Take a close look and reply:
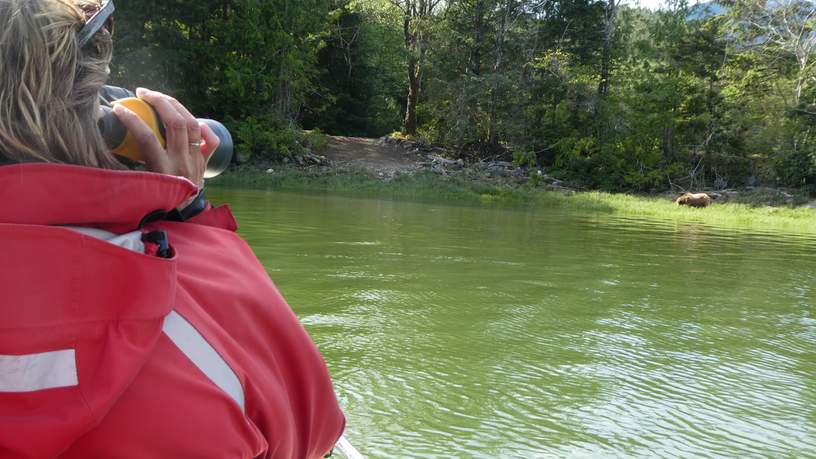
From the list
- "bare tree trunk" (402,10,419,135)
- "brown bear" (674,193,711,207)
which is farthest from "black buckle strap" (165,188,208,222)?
"bare tree trunk" (402,10,419,135)

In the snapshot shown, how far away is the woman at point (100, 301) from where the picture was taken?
2.61ft

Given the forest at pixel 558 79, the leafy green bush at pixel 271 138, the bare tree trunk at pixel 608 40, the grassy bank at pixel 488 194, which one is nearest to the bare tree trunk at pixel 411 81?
the forest at pixel 558 79

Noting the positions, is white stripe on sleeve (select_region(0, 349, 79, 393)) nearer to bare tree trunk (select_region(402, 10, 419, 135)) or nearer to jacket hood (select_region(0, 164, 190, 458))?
jacket hood (select_region(0, 164, 190, 458))

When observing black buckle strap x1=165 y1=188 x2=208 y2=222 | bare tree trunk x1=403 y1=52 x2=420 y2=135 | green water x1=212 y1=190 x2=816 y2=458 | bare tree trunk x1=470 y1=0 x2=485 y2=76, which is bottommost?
green water x1=212 y1=190 x2=816 y2=458

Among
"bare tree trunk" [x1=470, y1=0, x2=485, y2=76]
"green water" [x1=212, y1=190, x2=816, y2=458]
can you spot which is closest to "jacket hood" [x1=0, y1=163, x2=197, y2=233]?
"green water" [x1=212, y1=190, x2=816, y2=458]

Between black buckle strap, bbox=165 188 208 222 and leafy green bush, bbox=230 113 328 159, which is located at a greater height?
leafy green bush, bbox=230 113 328 159

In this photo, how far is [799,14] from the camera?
898 inches

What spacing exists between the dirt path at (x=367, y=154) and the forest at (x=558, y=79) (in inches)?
39.3

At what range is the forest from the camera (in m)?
21.7

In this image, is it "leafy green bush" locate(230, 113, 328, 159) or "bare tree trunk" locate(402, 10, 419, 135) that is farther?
"bare tree trunk" locate(402, 10, 419, 135)

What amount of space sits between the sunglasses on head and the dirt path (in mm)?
20725

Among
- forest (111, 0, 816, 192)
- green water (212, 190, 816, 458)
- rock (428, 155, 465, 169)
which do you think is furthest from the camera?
rock (428, 155, 465, 169)

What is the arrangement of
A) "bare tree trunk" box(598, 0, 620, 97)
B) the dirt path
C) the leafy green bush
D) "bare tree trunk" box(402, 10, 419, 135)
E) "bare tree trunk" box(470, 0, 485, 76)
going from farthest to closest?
"bare tree trunk" box(402, 10, 419, 135) → "bare tree trunk" box(598, 0, 620, 97) → "bare tree trunk" box(470, 0, 485, 76) → the dirt path → the leafy green bush

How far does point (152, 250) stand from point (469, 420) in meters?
2.25
